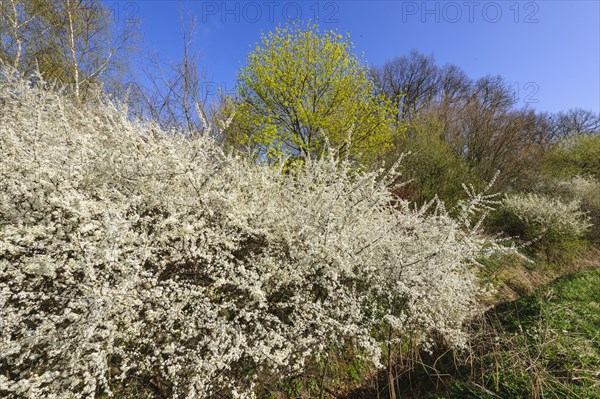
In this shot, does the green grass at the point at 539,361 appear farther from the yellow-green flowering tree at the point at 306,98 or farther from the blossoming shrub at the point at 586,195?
the blossoming shrub at the point at 586,195

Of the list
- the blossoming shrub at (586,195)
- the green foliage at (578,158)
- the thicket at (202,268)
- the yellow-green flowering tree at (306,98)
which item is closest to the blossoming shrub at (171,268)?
the thicket at (202,268)

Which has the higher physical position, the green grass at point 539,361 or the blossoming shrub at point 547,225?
the blossoming shrub at point 547,225

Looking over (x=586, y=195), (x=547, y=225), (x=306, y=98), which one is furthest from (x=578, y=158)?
(x=306, y=98)

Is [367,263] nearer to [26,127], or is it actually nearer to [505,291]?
[26,127]

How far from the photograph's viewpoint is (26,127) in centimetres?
259

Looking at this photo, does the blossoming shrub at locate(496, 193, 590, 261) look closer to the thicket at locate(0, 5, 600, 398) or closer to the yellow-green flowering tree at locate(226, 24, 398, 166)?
the thicket at locate(0, 5, 600, 398)

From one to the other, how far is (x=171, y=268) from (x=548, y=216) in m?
12.4

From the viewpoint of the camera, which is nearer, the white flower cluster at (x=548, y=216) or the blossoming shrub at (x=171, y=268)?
the blossoming shrub at (x=171, y=268)

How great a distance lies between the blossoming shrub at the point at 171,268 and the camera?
69.6 inches

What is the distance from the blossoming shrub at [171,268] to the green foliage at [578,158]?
1786 centimetres

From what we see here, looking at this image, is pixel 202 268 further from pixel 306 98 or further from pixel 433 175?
pixel 433 175

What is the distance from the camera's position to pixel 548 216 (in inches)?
372

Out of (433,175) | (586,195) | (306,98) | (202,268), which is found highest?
(306,98)

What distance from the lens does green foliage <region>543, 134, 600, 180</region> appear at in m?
15.3
